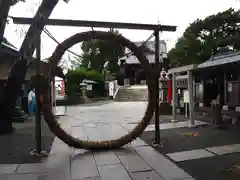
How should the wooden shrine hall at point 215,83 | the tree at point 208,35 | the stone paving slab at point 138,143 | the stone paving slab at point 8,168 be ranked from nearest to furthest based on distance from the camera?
the stone paving slab at point 8,168, the stone paving slab at point 138,143, the wooden shrine hall at point 215,83, the tree at point 208,35

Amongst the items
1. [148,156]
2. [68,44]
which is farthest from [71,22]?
[148,156]

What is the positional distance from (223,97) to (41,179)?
32.0ft

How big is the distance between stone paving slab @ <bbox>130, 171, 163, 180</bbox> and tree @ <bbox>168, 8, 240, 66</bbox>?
1942 cm

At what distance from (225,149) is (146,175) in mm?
2644

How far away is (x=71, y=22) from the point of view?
7.39 metres

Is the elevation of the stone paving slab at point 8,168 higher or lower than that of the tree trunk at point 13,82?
lower

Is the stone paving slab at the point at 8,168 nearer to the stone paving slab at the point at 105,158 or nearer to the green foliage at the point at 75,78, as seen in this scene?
the stone paving slab at the point at 105,158

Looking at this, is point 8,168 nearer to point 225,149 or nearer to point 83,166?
point 83,166

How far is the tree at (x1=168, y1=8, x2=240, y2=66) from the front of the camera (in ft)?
80.7

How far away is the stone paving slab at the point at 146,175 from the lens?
5371 mm

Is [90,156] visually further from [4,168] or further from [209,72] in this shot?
[209,72]

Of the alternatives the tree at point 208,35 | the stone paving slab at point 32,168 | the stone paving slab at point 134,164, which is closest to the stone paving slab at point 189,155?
the stone paving slab at point 134,164

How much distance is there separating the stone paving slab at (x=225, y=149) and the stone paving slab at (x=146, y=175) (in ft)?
6.76

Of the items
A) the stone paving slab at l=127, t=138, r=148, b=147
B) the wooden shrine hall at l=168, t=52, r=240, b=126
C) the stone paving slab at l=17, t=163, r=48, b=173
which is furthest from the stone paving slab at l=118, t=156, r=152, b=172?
the wooden shrine hall at l=168, t=52, r=240, b=126
